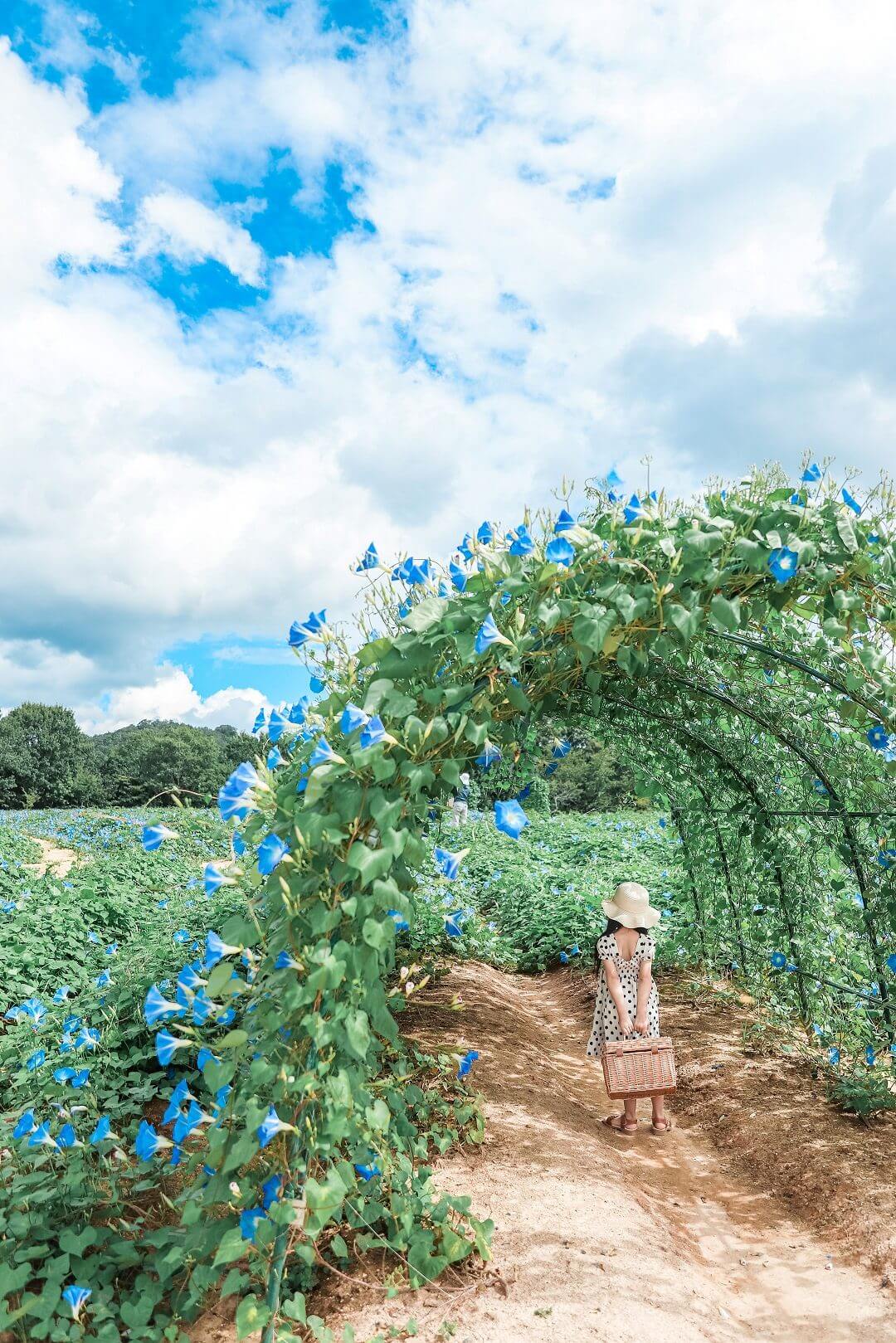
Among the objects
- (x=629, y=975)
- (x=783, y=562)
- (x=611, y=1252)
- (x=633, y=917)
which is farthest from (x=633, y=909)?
(x=783, y=562)

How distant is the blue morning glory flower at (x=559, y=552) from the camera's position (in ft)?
8.46

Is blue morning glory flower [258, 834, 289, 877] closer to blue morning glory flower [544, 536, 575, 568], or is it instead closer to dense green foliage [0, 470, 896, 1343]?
dense green foliage [0, 470, 896, 1343]

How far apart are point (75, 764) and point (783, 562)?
51465mm

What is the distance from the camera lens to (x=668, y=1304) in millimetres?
2789

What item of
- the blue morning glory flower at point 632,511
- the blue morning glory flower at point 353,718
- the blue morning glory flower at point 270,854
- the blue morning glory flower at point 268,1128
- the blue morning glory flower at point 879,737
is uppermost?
the blue morning glory flower at point 632,511

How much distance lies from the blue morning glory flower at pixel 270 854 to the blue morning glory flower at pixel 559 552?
119 centimetres

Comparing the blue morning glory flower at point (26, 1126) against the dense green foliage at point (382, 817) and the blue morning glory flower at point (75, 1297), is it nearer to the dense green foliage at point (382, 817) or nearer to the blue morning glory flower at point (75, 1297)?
the dense green foliage at point (382, 817)

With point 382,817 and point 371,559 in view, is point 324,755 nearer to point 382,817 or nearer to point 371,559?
point 382,817

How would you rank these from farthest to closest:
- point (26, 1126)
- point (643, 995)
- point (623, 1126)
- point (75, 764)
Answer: point (75, 764) → point (643, 995) → point (623, 1126) → point (26, 1126)

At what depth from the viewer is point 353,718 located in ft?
7.74

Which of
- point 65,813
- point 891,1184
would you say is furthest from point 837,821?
point 65,813

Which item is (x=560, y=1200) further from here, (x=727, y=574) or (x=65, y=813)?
(x=65, y=813)

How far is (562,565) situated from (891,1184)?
336 cm

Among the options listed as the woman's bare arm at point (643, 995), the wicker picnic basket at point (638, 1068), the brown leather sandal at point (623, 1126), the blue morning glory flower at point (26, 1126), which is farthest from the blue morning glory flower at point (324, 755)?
the brown leather sandal at point (623, 1126)
